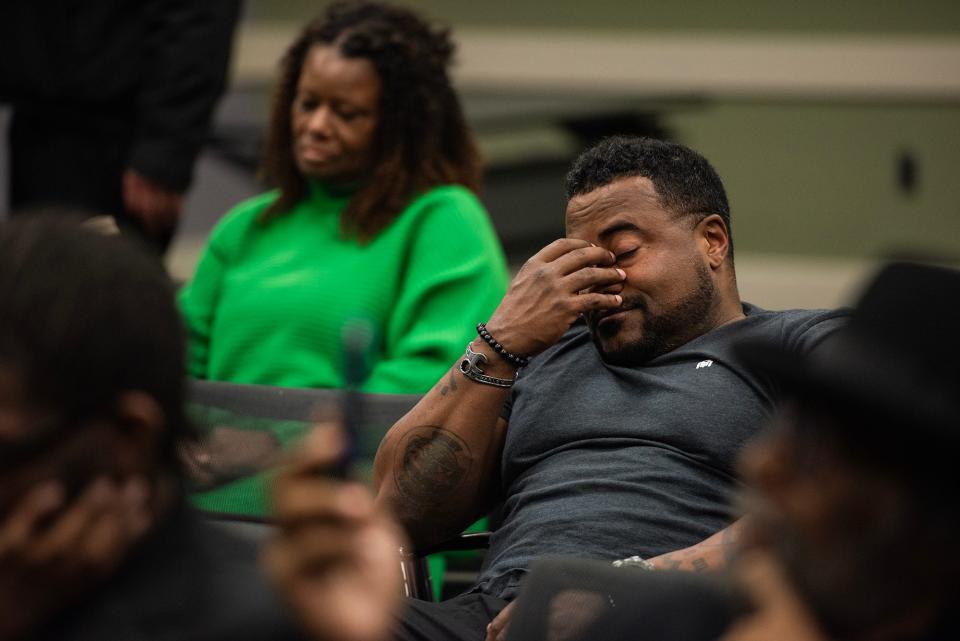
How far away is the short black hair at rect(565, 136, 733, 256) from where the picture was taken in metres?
2.85

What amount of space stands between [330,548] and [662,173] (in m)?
1.79

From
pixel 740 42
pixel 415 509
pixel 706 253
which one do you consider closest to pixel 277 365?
pixel 415 509

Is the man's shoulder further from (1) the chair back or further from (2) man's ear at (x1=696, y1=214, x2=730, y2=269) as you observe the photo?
(1) the chair back

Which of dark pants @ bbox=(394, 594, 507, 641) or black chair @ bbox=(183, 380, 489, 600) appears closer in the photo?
dark pants @ bbox=(394, 594, 507, 641)

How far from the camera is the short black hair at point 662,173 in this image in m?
2.85

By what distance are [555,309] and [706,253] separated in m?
0.32

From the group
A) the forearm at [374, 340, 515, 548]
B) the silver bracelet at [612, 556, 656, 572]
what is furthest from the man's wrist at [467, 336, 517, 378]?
the silver bracelet at [612, 556, 656, 572]

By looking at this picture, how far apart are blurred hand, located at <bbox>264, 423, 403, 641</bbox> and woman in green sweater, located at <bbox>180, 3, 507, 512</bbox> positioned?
199 cm

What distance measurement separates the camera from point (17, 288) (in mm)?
1389

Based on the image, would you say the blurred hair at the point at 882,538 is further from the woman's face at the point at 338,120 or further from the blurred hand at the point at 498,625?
the woman's face at the point at 338,120

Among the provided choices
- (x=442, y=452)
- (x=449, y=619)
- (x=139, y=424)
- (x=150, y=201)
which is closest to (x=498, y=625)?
(x=449, y=619)

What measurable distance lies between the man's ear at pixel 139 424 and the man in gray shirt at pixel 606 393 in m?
1.17

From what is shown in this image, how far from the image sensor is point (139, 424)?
1402 millimetres

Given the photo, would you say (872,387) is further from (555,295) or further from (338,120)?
(338,120)
